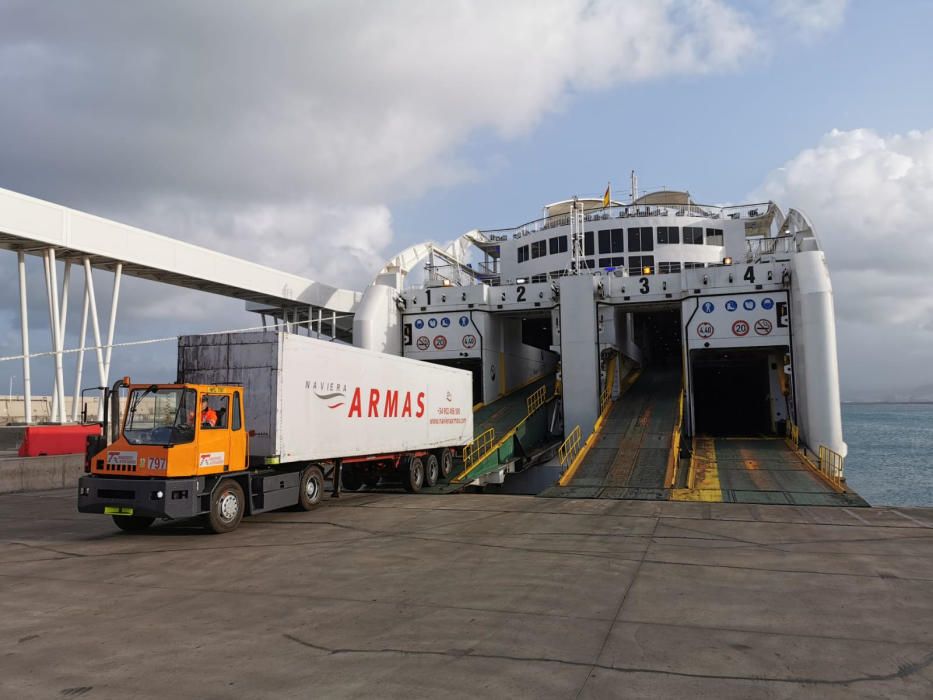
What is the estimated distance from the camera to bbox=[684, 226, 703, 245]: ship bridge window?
119ft

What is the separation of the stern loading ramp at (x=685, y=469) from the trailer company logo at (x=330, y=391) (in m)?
5.68

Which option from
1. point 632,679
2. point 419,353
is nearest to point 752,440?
point 419,353

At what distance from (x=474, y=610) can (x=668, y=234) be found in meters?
32.7

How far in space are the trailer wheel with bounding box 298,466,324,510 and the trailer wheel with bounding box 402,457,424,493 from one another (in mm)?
3361

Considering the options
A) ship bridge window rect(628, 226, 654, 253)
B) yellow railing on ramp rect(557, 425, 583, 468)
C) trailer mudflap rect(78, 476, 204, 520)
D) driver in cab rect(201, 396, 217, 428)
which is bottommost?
yellow railing on ramp rect(557, 425, 583, 468)

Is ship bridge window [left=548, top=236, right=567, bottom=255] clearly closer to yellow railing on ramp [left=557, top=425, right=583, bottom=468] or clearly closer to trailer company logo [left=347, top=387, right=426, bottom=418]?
yellow railing on ramp [left=557, top=425, right=583, bottom=468]

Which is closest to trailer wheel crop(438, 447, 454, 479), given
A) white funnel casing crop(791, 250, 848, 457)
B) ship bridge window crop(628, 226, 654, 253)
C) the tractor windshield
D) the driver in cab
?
the driver in cab

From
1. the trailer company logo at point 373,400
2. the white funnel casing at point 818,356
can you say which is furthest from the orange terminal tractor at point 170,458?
the white funnel casing at point 818,356

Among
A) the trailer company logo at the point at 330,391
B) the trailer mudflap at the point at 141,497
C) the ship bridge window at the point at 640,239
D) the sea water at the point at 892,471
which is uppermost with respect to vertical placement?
the ship bridge window at the point at 640,239

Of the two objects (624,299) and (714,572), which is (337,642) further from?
(624,299)

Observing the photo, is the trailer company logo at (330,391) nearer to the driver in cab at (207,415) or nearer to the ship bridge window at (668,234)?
the driver in cab at (207,415)

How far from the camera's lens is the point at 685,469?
18844mm

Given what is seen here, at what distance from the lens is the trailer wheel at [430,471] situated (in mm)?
17812

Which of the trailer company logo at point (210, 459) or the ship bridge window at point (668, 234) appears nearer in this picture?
the trailer company logo at point (210, 459)
